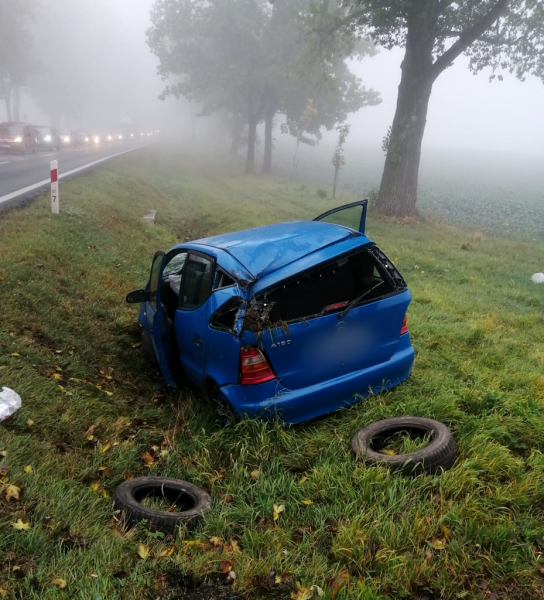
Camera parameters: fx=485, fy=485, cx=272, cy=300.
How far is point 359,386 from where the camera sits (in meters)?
3.90

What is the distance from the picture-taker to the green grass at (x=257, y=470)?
243cm

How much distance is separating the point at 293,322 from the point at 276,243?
0.85 meters

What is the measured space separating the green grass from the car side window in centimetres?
91

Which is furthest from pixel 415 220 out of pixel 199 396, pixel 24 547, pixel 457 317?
pixel 24 547

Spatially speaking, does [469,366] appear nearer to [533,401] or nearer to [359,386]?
[533,401]

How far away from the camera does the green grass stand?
2.43 meters

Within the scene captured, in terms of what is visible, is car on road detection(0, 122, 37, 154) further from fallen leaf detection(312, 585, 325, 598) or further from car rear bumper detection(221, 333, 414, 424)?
fallen leaf detection(312, 585, 325, 598)

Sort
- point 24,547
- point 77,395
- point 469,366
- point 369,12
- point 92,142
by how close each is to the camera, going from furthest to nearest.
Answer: point 92,142, point 369,12, point 469,366, point 77,395, point 24,547

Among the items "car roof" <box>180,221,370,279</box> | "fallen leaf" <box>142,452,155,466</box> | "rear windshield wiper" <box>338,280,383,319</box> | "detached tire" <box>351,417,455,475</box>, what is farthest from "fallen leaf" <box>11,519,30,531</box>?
"rear windshield wiper" <box>338,280,383,319</box>

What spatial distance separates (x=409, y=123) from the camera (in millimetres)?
16438

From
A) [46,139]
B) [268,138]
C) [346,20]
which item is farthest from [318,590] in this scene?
[268,138]

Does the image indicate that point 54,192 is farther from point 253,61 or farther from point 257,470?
point 253,61

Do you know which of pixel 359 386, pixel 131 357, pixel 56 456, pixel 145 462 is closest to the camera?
pixel 56 456

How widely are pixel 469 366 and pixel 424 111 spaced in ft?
45.8
